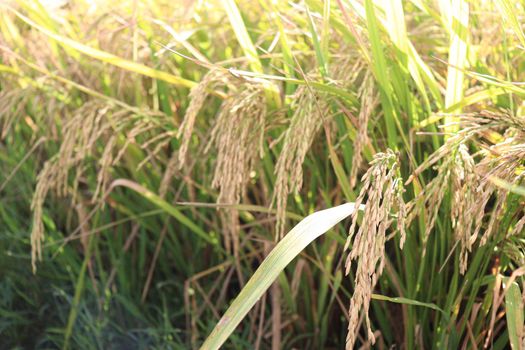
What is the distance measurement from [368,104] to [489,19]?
653 mm

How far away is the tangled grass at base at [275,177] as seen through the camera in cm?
135

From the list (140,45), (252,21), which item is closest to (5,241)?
(140,45)

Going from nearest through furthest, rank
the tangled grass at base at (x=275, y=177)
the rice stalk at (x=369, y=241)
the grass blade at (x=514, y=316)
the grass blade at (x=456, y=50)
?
1. the rice stalk at (x=369, y=241)
2. the grass blade at (x=514, y=316)
3. the tangled grass at base at (x=275, y=177)
4. the grass blade at (x=456, y=50)

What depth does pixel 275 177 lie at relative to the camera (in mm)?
1862

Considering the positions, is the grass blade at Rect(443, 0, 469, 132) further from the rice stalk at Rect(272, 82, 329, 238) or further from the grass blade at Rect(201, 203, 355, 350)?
the grass blade at Rect(201, 203, 355, 350)

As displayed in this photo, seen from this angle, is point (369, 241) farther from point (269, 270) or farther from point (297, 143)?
point (297, 143)

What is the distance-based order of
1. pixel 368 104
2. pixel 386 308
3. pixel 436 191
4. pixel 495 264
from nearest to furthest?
pixel 436 191, pixel 368 104, pixel 495 264, pixel 386 308

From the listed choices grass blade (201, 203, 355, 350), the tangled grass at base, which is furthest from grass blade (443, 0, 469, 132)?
grass blade (201, 203, 355, 350)

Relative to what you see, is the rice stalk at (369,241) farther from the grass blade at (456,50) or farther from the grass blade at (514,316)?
the grass blade at (456,50)

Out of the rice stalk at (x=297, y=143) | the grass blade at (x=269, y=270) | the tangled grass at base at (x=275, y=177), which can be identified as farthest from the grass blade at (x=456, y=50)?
the grass blade at (x=269, y=270)

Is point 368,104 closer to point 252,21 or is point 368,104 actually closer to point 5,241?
point 252,21

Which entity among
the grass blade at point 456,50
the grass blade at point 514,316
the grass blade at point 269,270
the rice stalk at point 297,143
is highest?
the grass blade at point 456,50

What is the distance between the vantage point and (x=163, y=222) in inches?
86.9

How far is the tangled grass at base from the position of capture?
1352 mm
